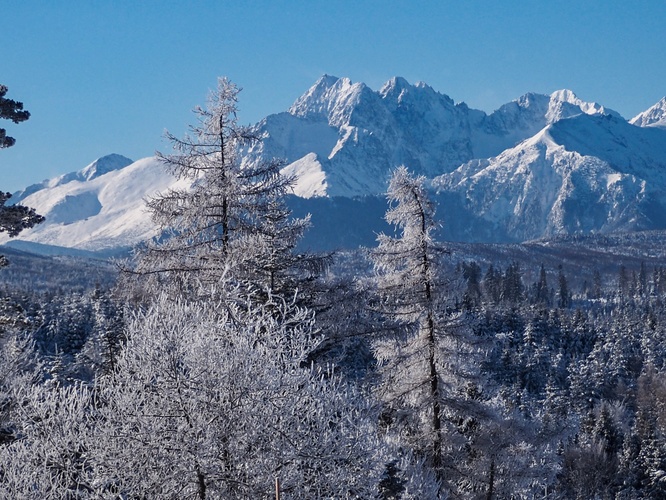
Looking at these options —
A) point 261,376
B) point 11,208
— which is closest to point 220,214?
point 11,208

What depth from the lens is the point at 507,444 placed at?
66.1 feet

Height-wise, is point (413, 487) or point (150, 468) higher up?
point (150, 468)

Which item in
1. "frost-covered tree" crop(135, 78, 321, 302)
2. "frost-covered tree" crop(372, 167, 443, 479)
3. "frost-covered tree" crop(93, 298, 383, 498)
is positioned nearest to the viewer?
"frost-covered tree" crop(93, 298, 383, 498)

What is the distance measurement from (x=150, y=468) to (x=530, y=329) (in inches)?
3444

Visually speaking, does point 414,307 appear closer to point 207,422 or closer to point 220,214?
point 220,214

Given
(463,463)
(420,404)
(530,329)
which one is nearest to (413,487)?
(420,404)

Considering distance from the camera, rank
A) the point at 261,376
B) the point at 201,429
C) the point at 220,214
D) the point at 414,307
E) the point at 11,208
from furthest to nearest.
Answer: the point at 414,307 < the point at 220,214 < the point at 11,208 < the point at 261,376 < the point at 201,429

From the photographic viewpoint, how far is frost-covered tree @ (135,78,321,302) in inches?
604

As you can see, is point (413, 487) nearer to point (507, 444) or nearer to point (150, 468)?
point (507, 444)

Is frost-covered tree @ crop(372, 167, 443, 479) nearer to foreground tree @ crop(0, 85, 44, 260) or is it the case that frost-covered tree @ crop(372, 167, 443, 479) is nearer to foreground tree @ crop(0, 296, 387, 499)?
foreground tree @ crop(0, 296, 387, 499)

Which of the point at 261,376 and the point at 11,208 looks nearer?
the point at 261,376

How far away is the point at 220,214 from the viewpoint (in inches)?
626

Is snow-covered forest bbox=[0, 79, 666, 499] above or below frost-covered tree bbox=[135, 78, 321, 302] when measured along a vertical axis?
below

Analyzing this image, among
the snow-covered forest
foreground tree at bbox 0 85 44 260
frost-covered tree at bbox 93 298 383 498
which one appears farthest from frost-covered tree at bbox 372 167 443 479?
foreground tree at bbox 0 85 44 260
